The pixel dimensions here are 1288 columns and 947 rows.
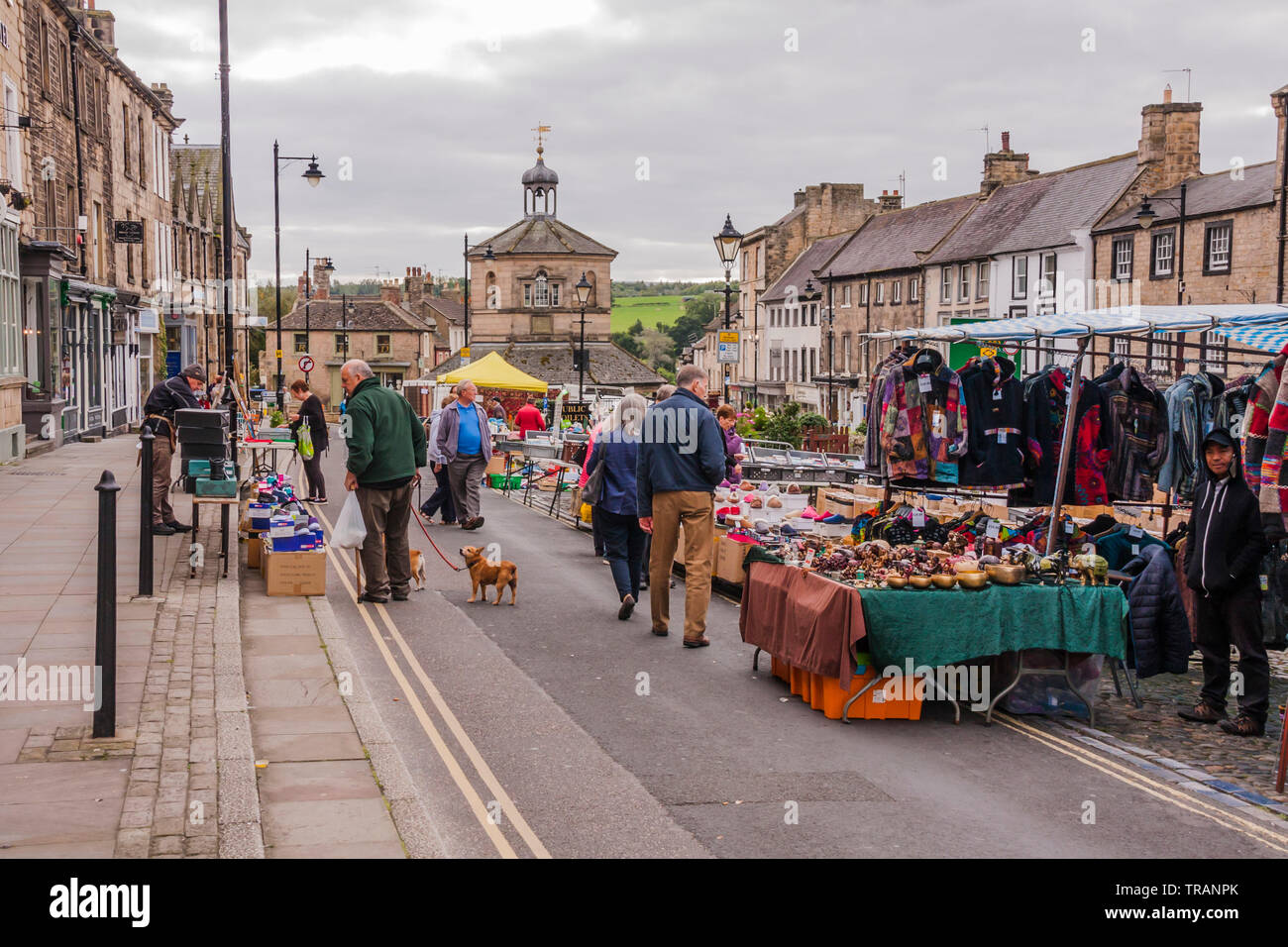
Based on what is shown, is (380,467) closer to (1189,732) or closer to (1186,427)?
(1189,732)

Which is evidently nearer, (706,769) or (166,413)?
(706,769)

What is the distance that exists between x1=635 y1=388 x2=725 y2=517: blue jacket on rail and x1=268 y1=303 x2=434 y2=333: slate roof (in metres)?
90.1

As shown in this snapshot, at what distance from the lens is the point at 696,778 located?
696 centimetres

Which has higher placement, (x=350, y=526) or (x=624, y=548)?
(x=350, y=526)

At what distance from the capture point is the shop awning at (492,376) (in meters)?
29.5

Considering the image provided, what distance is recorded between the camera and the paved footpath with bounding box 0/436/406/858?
555 centimetres

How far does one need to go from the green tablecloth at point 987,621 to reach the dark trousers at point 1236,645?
1.91ft

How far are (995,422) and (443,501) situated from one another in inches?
388

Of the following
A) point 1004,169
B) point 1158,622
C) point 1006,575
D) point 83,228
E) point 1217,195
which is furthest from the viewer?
point 1004,169

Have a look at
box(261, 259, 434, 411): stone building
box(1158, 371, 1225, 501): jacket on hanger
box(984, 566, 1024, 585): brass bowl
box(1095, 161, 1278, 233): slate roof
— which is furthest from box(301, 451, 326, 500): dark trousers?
box(261, 259, 434, 411): stone building

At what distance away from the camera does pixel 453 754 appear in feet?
24.2

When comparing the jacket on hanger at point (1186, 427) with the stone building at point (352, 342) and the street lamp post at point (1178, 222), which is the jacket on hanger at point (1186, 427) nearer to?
the street lamp post at point (1178, 222)

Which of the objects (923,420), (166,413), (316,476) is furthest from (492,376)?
(923,420)

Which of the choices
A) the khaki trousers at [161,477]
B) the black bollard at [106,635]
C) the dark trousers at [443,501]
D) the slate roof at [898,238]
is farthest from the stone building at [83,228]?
the slate roof at [898,238]
